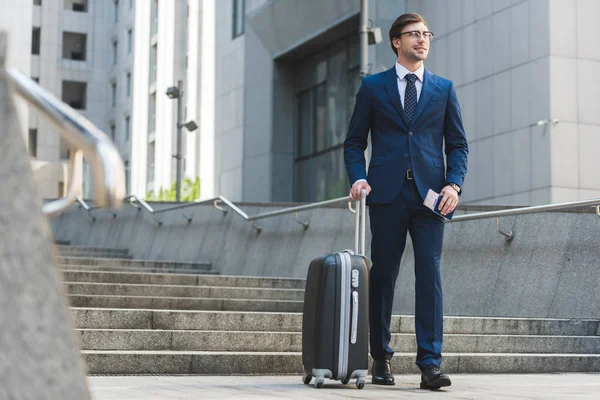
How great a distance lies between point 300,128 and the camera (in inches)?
1163

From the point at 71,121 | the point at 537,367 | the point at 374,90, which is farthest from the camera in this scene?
the point at 537,367

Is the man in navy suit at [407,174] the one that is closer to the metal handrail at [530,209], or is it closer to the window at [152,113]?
the metal handrail at [530,209]

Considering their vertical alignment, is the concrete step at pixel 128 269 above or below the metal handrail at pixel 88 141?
below

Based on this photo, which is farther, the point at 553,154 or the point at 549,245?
the point at 553,154

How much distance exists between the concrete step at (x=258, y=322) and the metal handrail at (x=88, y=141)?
4825 mm

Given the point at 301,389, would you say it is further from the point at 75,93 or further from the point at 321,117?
the point at 75,93

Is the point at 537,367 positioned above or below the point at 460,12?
below

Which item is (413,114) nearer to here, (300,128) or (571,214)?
(571,214)

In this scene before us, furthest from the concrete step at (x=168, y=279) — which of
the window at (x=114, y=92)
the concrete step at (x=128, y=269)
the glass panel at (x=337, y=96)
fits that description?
the window at (x=114, y=92)

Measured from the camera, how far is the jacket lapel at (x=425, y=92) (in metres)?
5.97

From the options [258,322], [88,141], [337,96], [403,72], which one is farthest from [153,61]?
[88,141]

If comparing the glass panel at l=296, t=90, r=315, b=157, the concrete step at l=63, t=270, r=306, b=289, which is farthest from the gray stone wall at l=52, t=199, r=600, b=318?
the glass panel at l=296, t=90, r=315, b=157

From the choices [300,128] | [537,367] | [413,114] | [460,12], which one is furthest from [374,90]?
[300,128]

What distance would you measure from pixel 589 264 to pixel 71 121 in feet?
25.4
